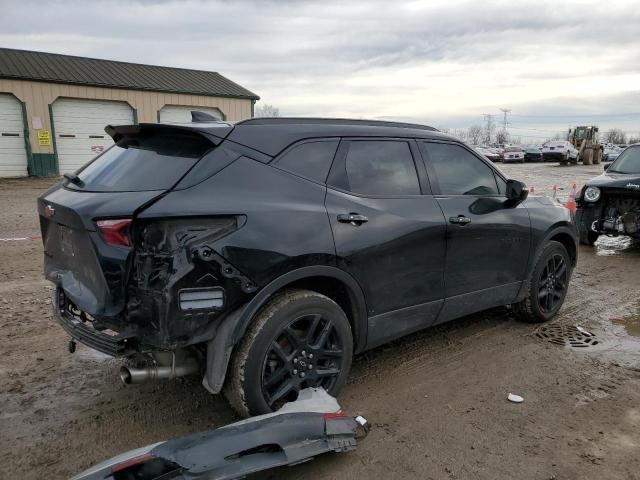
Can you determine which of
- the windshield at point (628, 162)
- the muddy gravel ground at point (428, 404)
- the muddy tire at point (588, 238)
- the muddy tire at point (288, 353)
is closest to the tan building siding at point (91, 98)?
the windshield at point (628, 162)

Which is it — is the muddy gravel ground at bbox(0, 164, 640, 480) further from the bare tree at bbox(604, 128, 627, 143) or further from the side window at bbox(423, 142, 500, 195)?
the bare tree at bbox(604, 128, 627, 143)

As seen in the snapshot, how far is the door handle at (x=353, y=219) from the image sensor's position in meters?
3.18

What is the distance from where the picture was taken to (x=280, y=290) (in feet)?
9.91

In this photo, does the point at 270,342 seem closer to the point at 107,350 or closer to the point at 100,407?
the point at 107,350

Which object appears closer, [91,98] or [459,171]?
[459,171]

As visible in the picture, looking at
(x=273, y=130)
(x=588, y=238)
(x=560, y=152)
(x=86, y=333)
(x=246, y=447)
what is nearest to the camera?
(x=246, y=447)

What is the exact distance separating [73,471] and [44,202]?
1.60 metres

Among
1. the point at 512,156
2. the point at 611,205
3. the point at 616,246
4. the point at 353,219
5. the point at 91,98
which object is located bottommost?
the point at 512,156

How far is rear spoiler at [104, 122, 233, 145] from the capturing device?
2.95 meters

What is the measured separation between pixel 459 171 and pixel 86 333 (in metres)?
2.96

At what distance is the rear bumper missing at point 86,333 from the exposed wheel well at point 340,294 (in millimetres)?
1034

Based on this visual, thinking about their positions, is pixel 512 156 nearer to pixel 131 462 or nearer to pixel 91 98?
pixel 91 98

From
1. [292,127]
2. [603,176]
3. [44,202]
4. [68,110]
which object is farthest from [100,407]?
[68,110]

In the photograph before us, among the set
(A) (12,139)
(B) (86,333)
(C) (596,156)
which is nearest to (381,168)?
(B) (86,333)
